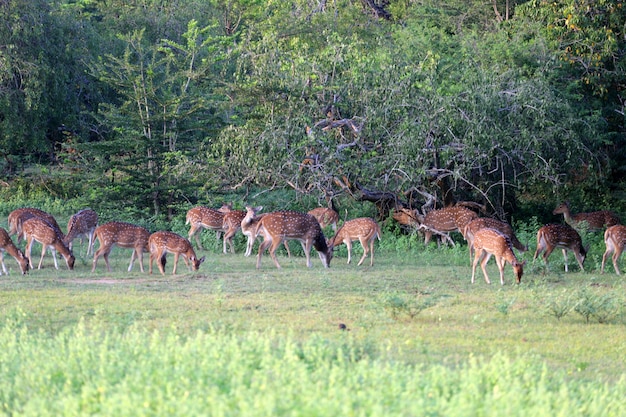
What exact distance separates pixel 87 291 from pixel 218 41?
67.1 ft

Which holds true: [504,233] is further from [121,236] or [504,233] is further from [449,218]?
[121,236]

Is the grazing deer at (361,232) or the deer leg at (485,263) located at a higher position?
the grazing deer at (361,232)

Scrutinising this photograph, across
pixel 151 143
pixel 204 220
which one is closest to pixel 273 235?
pixel 204 220

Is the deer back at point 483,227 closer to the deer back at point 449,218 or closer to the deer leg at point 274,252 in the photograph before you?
the deer back at point 449,218

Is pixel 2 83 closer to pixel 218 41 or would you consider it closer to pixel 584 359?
pixel 218 41

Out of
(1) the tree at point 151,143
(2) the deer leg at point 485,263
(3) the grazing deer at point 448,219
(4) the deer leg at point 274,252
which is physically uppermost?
(1) the tree at point 151,143

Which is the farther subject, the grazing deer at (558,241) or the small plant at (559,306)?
the grazing deer at (558,241)

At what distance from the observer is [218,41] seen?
32125 mm

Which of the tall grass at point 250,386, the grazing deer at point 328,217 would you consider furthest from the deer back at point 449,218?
the tall grass at point 250,386

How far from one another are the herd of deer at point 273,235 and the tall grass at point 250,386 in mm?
7474

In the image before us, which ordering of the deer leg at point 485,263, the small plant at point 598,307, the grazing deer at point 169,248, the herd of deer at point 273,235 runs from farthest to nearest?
the grazing deer at point 169,248 < the herd of deer at point 273,235 < the deer leg at point 485,263 < the small plant at point 598,307

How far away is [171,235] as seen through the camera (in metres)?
15.6

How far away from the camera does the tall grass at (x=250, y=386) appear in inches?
225

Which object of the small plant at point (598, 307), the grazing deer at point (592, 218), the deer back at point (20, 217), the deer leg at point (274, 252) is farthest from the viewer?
the grazing deer at point (592, 218)
